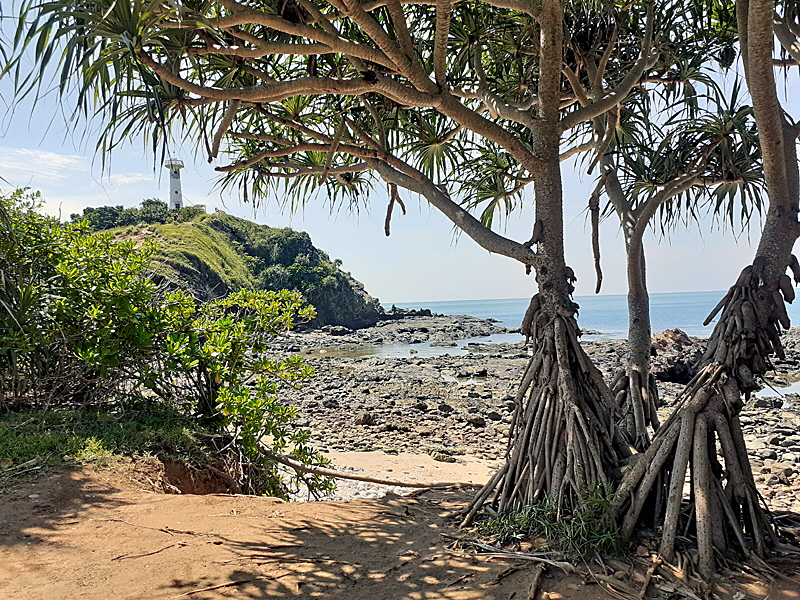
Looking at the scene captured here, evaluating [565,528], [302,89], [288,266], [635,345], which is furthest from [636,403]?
[288,266]

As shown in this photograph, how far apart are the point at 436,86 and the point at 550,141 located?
760 millimetres

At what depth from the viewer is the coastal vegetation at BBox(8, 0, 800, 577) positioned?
8.73ft

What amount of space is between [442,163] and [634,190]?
1.75 meters

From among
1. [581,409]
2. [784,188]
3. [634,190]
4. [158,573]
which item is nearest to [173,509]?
[158,573]

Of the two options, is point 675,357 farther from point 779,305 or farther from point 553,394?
point 553,394

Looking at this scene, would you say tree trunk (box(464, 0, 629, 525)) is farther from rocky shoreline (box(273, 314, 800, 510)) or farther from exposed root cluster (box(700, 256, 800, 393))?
exposed root cluster (box(700, 256, 800, 393))

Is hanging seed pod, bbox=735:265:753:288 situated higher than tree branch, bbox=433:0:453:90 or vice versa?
tree branch, bbox=433:0:453:90

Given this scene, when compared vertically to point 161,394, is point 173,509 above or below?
below

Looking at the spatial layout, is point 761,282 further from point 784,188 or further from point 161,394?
point 161,394

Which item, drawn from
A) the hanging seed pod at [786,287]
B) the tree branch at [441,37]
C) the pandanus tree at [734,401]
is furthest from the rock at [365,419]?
the hanging seed pod at [786,287]

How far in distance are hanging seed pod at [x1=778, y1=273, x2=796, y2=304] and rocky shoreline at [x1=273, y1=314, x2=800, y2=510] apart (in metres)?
1.32

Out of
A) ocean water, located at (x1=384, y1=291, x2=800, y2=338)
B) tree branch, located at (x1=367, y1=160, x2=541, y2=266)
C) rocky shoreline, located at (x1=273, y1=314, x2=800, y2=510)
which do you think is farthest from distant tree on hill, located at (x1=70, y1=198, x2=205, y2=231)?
tree branch, located at (x1=367, y1=160, x2=541, y2=266)

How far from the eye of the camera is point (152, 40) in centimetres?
279

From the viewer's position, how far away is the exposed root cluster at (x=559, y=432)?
2.86 m
